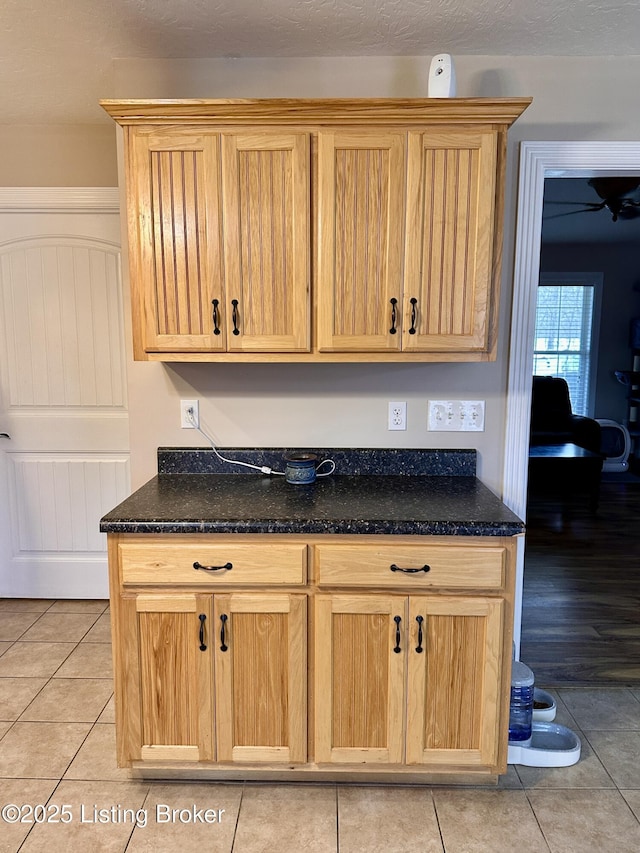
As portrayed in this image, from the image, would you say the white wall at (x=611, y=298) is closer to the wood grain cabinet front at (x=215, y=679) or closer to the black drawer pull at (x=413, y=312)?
the black drawer pull at (x=413, y=312)

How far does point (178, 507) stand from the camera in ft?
6.02

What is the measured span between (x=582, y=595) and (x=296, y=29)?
10.2ft

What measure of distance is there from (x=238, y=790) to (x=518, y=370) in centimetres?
176

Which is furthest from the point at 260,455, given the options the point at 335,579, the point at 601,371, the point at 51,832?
the point at 601,371

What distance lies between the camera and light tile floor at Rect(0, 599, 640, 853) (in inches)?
65.7

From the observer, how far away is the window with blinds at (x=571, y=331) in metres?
6.66

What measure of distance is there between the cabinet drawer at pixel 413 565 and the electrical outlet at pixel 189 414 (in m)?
0.83

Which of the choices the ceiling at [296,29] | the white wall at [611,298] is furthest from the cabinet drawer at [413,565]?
the white wall at [611,298]

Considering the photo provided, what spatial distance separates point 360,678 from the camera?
1.78 meters

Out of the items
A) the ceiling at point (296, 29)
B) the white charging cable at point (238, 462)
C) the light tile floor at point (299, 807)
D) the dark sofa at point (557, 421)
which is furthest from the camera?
the dark sofa at point (557, 421)

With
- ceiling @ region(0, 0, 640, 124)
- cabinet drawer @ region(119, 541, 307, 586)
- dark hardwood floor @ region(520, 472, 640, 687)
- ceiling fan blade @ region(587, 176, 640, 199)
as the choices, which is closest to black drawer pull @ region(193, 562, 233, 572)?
cabinet drawer @ region(119, 541, 307, 586)

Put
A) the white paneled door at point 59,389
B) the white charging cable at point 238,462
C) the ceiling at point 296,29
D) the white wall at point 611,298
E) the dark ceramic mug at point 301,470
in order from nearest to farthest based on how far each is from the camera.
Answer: the ceiling at point 296,29
the dark ceramic mug at point 301,470
the white charging cable at point 238,462
the white paneled door at point 59,389
the white wall at point 611,298

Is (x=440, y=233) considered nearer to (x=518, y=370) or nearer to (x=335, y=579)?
(x=518, y=370)

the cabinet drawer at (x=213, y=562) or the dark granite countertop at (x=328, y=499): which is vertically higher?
the dark granite countertop at (x=328, y=499)
